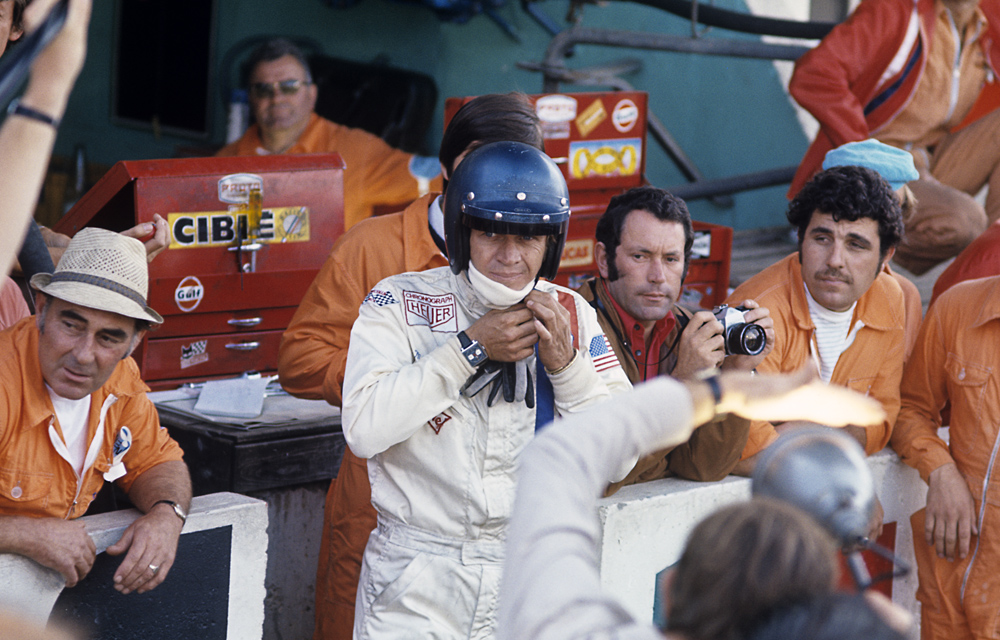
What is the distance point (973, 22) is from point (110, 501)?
5.04 metres

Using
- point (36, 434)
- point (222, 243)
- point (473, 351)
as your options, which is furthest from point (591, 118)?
point (36, 434)

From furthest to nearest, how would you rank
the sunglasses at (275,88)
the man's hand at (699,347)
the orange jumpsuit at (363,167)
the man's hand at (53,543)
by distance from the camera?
the orange jumpsuit at (363,167) < the sunglasses at (275,88) < the man's hand at (699,347) < the man's hand at (53,543)

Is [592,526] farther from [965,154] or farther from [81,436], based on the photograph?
[965,154]

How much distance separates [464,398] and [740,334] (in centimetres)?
91

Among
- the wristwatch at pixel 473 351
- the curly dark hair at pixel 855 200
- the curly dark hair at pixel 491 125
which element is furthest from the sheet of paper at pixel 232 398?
the curly dark hair at pixel 855 200

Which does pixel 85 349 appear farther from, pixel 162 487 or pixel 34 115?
pixel 34 115

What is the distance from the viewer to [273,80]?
5.58 metres

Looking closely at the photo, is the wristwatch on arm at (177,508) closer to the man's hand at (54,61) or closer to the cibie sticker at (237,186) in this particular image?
the man's hand at (54,61)

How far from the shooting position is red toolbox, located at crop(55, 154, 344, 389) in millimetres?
4273

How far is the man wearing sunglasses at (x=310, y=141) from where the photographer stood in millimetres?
5602

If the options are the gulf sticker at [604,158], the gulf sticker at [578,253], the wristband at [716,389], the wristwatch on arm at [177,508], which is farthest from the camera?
the gulf sticker at [604,158]

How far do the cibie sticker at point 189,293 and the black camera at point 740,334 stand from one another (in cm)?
224

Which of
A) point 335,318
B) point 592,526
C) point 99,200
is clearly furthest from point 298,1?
point 592,526

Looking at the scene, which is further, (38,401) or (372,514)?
(372,514)
